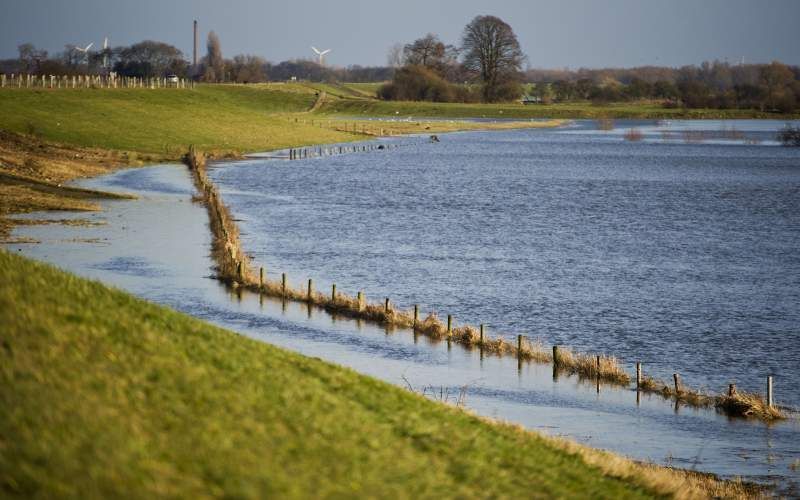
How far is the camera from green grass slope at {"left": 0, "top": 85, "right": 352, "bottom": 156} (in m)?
116

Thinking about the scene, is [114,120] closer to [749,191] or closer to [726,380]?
[749,191]

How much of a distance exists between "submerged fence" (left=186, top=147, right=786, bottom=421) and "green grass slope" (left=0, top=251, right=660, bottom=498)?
12.8 m

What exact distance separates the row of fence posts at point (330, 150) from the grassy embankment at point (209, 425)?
115496 millimetres

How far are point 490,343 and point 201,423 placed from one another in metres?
23.9

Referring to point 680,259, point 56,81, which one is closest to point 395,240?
point 680,259

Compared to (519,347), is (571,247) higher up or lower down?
lower down

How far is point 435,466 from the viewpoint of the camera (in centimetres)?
1670

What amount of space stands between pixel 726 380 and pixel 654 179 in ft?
280

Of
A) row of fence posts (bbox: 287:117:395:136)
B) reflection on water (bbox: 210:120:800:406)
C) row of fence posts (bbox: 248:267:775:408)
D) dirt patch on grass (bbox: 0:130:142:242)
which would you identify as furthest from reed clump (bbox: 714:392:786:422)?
row of fence posts (bbox: 287:117:395:136)

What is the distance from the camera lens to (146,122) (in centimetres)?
13462

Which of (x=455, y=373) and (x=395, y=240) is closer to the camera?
(x=455, y=373)

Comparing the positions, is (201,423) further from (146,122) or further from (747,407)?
(146,122)

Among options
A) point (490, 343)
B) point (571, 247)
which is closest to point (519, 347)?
point (490, 343)

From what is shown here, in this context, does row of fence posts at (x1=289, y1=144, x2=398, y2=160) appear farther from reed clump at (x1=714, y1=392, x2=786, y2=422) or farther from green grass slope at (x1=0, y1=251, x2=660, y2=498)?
green grass slope at (x1=0, y1=251, x2=660, y2=498)
